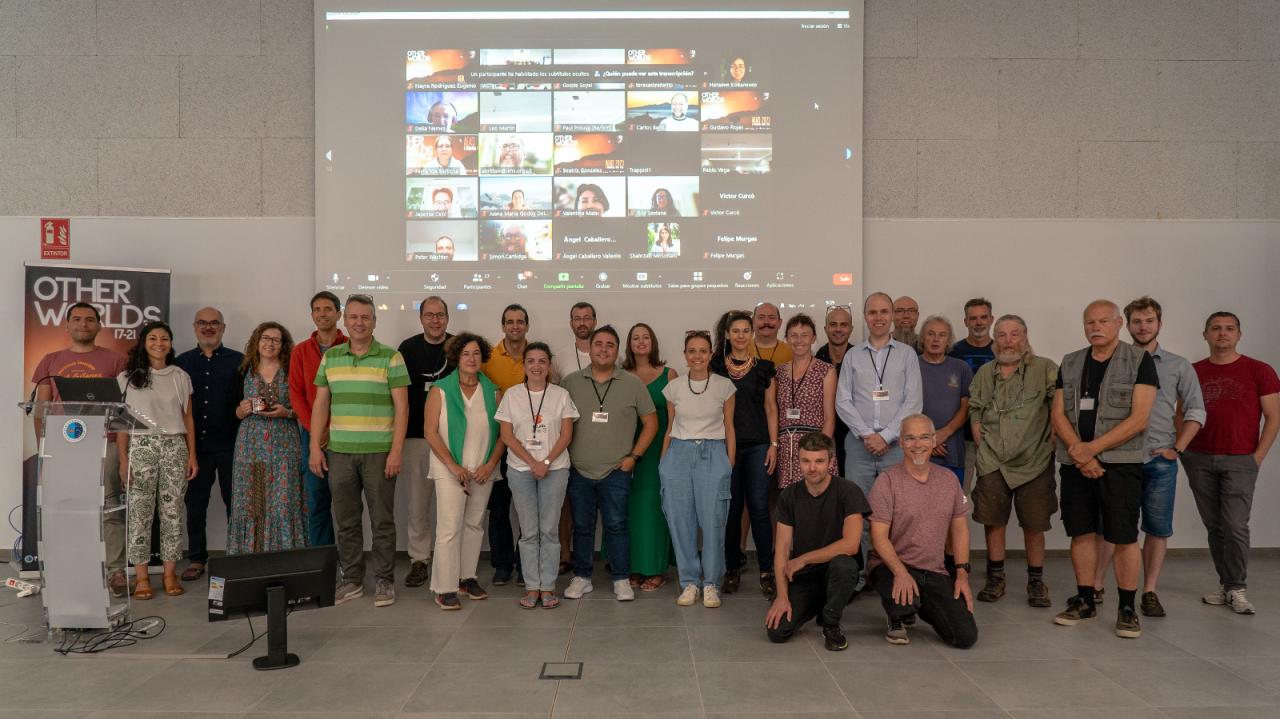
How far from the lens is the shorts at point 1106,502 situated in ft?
12.4

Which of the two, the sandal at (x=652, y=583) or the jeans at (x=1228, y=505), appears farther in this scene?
the sandal at (x=652, y=583)

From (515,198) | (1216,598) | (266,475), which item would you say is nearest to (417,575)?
(266,475)

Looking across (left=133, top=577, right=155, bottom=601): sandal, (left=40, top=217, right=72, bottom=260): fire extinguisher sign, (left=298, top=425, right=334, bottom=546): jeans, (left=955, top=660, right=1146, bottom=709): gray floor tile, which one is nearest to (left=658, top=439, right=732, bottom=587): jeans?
(left=955, top=660, right=1146, bottom=709): gray floor tile

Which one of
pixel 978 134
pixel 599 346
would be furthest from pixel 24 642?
pixel 978 134

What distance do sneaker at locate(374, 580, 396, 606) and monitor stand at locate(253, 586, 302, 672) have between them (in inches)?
35.3

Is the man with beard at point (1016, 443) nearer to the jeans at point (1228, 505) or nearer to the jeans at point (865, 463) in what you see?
the jeans at point (865, 463)

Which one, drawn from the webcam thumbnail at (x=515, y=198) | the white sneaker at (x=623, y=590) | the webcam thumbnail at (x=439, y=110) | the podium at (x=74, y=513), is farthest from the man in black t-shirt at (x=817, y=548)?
the webcam thumbnail at (x=439, y=110)

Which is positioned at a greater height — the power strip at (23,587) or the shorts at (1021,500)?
the shorts at (1021,500)

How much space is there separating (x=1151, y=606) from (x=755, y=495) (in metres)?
2.14

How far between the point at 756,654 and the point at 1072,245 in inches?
157

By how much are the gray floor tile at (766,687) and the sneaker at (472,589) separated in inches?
60.5

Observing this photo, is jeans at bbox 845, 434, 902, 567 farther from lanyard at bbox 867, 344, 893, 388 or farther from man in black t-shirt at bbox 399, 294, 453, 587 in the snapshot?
man in black t-shirt at bbox 399, 294, 453, 587

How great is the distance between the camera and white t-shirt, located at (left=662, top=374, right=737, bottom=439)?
13.7ft

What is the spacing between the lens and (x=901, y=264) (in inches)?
215
